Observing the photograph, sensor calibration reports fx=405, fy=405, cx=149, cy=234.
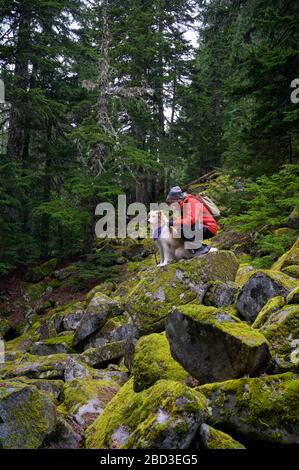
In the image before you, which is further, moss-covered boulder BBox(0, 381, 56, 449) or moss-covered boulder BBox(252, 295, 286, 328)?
moss-covered boulder BBox(252, 295, 286, 328)

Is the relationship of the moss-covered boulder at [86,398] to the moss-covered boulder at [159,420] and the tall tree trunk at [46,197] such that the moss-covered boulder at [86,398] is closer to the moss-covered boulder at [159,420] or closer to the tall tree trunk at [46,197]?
the moss-covered boulder at [159,420]

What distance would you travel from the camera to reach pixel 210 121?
87.5ft

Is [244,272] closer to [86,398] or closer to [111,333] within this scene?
[111,333]

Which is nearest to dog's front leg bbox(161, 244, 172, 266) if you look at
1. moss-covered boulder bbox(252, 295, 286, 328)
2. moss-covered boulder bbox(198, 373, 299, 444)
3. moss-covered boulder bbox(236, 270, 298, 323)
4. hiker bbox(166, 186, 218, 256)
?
hiker bbox(166, 186, 218, 256)

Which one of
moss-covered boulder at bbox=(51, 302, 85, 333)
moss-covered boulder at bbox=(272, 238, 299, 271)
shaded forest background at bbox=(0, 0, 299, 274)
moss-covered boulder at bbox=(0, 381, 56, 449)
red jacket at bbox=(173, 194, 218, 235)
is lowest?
moss-covered boulder at bbox=(51, 302, 85, 333)

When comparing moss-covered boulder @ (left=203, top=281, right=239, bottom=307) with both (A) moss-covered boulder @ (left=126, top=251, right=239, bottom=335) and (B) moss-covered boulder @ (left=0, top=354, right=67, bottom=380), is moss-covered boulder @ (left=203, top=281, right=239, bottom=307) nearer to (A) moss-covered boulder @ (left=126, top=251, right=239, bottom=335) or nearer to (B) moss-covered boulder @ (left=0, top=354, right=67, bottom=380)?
(A) moss-covered boulder @ (left=126, top=251, right=239, bottom=335)

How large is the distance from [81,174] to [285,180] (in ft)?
32.0

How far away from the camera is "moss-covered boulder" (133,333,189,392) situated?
14.9 feet

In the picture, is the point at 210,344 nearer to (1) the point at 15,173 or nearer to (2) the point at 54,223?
(1) the point at 15,173

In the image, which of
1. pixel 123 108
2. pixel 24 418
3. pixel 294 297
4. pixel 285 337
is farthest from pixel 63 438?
pixel 123 108

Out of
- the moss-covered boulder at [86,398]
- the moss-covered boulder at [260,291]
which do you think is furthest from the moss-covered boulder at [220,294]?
the moss-covered boulder at [86,398]

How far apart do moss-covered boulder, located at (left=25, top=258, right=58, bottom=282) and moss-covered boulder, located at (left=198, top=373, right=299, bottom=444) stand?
16058 millimetres

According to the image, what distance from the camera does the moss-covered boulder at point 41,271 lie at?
18766mm

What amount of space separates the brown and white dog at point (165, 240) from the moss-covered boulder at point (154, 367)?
265 centimetres
